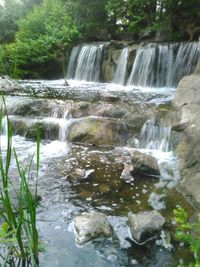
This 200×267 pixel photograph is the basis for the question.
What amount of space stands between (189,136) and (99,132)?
5.43ft

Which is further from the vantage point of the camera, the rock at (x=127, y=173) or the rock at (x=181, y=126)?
the rock at (x=181, y=126)

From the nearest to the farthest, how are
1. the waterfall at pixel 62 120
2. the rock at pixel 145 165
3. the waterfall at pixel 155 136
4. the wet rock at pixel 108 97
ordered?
1. the rock at pixel 145 165
2. the waterfall at pixel 155 136
3. the waterfall at pixel 62 120
4. the wet rock at pixel 108 97

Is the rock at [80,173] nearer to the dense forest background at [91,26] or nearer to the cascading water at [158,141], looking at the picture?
the cascading water at [158,141]

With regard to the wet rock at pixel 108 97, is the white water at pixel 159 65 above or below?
above

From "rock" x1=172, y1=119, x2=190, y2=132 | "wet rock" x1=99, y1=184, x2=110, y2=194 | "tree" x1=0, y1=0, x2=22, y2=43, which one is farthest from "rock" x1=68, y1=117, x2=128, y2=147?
"tree" x1=0, y1=0, x2=22, y2=43

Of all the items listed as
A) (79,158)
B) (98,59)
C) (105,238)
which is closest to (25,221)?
(105,238)

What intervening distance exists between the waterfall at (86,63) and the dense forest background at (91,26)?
555mm

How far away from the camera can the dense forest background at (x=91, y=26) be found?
11133 millimetres

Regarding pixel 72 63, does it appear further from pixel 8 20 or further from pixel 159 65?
pixel 8 20

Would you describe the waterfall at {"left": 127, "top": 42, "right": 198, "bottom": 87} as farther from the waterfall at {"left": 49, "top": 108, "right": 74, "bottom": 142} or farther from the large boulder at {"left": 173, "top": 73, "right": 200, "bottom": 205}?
the waterfall at {"left": 49, "top": 108, "right": 74, "bottom": 142}

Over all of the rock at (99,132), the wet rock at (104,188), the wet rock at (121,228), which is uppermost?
the rock at (99,132)

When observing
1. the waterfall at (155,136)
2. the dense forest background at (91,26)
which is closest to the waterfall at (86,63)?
the dense forest background at (91,26)

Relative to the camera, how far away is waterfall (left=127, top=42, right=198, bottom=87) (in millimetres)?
9625

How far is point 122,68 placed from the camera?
10.5m
